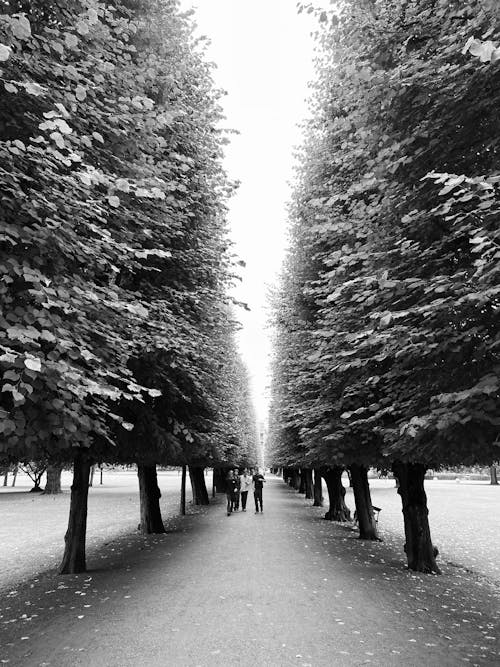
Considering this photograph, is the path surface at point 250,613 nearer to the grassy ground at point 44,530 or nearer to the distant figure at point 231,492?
the grassy ground at point 44,530

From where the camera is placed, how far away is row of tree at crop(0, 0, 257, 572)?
5.25 meters

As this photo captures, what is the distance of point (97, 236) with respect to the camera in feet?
24.4

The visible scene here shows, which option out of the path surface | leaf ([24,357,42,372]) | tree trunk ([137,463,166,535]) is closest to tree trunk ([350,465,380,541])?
the path surface

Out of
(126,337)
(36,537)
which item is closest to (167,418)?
(126,337)

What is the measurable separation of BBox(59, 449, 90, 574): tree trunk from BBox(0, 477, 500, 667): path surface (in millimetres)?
383

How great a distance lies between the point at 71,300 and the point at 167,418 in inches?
266

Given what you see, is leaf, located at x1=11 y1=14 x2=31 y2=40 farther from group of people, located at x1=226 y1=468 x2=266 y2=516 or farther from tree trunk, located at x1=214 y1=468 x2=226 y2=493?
tree trunk, located at x1=214 y1=468 x2=226 y2=493

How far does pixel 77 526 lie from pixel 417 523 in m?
7.56

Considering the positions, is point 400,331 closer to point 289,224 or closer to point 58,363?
point 58,363

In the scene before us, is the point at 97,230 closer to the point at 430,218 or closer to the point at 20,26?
the point at 20,26

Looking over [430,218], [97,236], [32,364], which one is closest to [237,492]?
[97,236]

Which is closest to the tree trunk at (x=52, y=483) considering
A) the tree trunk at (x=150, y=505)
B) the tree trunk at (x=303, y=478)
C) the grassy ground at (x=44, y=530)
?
the grassy ground at (x=44, y=530)

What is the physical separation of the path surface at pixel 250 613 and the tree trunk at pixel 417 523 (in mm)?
520

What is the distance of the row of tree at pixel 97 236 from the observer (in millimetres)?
5250
